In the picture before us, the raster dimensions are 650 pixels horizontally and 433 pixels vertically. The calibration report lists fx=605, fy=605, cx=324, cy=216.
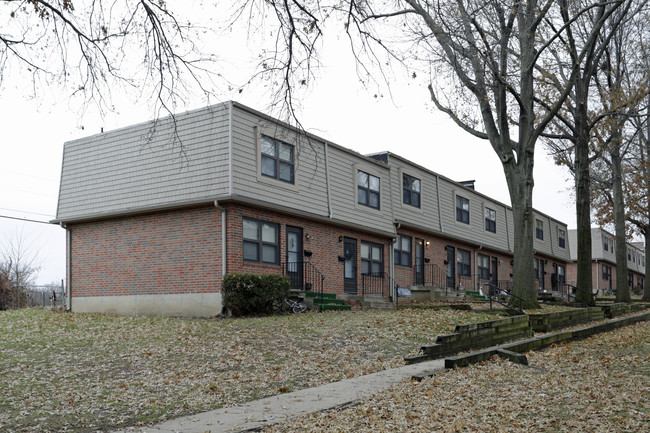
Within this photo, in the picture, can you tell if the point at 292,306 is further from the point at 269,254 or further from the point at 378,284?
the point at 378,284

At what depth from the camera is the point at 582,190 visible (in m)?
23.5

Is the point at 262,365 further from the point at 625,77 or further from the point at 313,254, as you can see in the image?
the point at 625,77

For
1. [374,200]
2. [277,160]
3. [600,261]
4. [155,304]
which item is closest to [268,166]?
[277,160]

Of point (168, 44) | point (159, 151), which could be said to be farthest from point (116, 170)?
point (168, 44)

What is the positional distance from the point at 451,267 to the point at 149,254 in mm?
15751

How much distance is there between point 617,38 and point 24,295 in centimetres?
2903

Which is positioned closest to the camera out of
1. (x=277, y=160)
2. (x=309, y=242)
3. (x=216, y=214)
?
(x=216, y=214)

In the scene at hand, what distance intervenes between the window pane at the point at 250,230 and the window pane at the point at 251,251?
0.21 meters

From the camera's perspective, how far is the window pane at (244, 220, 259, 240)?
17.8 meters

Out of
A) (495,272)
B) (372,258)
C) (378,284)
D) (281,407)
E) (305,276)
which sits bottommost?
(281,407)

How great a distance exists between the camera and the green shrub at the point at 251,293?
16172 millimetres

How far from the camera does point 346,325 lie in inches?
568

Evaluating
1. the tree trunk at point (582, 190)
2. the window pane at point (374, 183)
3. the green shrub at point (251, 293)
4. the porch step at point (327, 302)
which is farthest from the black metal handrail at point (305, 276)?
the tree trunk at point (582, 190)

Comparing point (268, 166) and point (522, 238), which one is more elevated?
point (268, 166)
